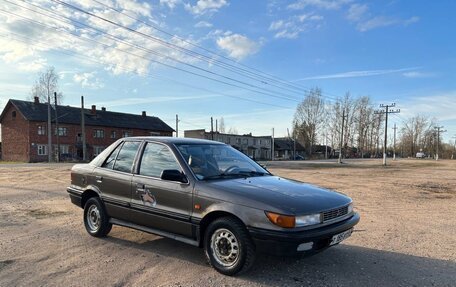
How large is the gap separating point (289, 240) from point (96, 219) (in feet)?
11.8

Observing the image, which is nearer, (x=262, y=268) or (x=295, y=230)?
(x=295, y=230)

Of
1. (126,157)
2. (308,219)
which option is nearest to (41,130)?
(126,157)

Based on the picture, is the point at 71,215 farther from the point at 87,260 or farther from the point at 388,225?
the point at 388,225

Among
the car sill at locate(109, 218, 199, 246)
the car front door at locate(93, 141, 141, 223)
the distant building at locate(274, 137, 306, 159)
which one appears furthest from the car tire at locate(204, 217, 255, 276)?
the distant building at locate(274, 137, 306, 159)

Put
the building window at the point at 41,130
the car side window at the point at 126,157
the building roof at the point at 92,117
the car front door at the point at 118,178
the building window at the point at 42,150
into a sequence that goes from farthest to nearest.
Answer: the building roof at the point at 92,117, the building window at the point at 41,130, the building window at the point at 42,150, the car side window at the point at 126,157, the car front door at the point at 118,178

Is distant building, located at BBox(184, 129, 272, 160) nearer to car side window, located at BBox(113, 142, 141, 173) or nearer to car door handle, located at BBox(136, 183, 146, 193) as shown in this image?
car side window, located at BBox(113, 142, 141, 173)

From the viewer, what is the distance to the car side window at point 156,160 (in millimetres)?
A: 5199

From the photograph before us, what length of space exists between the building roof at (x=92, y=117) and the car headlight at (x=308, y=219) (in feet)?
188

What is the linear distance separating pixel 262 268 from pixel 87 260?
2.33 meters

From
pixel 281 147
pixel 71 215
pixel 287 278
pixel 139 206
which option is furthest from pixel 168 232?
pixel 281 147

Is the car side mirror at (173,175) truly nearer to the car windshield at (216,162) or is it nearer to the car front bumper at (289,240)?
the car windshield at (216,162)

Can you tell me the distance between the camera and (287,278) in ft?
14.3

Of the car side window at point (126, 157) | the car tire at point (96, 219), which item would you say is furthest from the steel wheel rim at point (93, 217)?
the car side window at point (126, 157)

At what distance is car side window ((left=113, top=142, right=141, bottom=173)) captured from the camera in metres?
5.78
